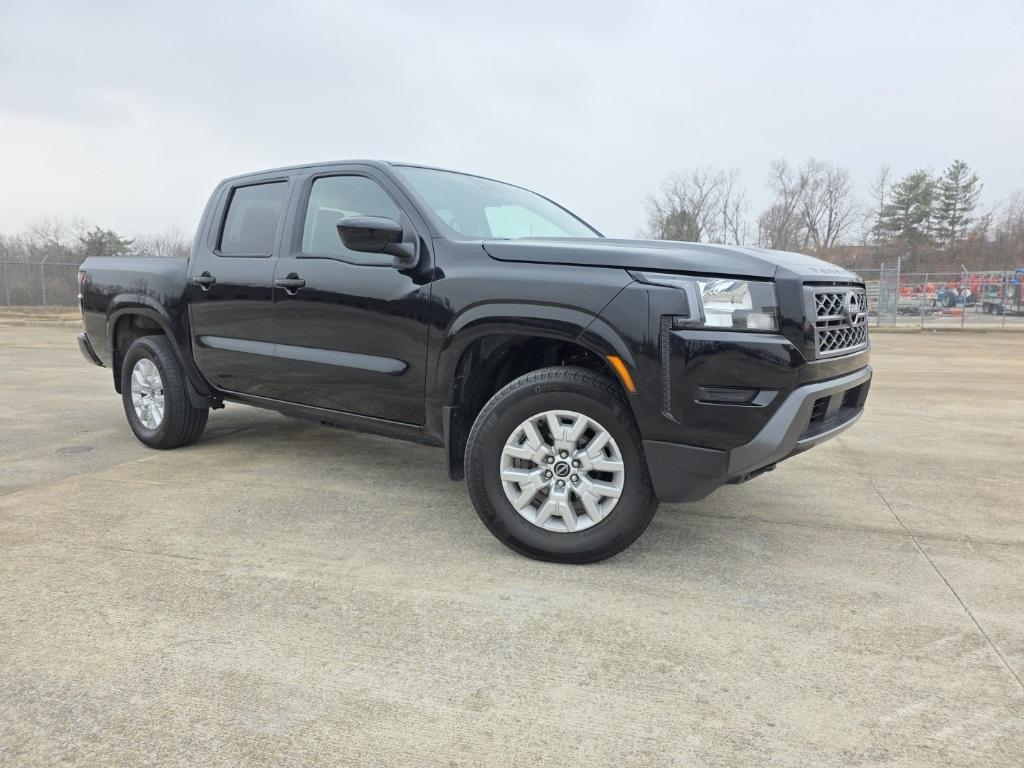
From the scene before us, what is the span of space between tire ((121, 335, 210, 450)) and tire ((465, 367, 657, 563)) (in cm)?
272

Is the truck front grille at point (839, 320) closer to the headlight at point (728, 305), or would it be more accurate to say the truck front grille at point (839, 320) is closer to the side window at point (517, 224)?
the headlight at point (728, 305)

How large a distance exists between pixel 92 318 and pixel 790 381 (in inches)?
200

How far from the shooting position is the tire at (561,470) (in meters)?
2.85

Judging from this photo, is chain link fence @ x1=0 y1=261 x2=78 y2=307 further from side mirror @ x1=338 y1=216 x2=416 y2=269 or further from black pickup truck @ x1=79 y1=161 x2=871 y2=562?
side mirror @ x1=338 y1=216 x2=416 y2=269

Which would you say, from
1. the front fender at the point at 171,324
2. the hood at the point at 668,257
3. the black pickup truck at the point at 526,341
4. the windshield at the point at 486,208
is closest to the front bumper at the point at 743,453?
the black pickup truck at the point at 526,341

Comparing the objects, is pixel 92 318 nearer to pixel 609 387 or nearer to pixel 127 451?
pixel 127 451

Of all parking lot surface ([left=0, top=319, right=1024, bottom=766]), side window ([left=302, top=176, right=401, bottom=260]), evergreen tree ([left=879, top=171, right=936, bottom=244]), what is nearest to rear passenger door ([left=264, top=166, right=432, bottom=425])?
side window ([left=302, top=176, right=401, bottom=260])

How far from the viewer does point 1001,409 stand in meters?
6.99

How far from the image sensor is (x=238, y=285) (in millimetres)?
4227

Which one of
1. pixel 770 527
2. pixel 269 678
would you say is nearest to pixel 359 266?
pixel 269 678

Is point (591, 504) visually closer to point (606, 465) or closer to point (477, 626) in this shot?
point (606, 465)

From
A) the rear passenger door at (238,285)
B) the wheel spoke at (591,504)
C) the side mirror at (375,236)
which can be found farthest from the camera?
the rear passenger door at (238,285)

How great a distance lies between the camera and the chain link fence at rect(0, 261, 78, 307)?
2403 cm

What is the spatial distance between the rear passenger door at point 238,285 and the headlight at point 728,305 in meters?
2.49
